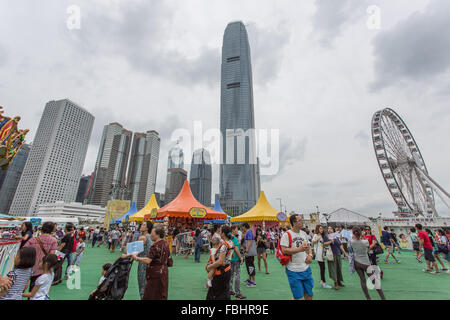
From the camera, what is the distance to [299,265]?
297 cm

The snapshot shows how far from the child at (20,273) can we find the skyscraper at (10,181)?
422ft

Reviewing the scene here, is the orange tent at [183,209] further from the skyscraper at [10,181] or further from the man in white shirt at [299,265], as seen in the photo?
the skyscraper at [10,181]

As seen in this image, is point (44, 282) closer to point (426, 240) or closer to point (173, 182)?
point (426, 240)

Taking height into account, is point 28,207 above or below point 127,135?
below

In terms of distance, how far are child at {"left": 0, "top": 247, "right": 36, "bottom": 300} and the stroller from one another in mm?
809

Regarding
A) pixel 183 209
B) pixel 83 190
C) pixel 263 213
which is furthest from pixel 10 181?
pixel 263 213

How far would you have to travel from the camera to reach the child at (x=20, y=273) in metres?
2.51

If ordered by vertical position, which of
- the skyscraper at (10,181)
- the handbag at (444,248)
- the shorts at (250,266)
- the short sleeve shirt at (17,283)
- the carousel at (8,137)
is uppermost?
the skyscraper at (10,181)

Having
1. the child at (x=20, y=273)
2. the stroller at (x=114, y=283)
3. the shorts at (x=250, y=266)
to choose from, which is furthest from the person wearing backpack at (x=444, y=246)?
the child at (x=20, y=273)

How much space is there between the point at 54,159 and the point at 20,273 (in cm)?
12811
